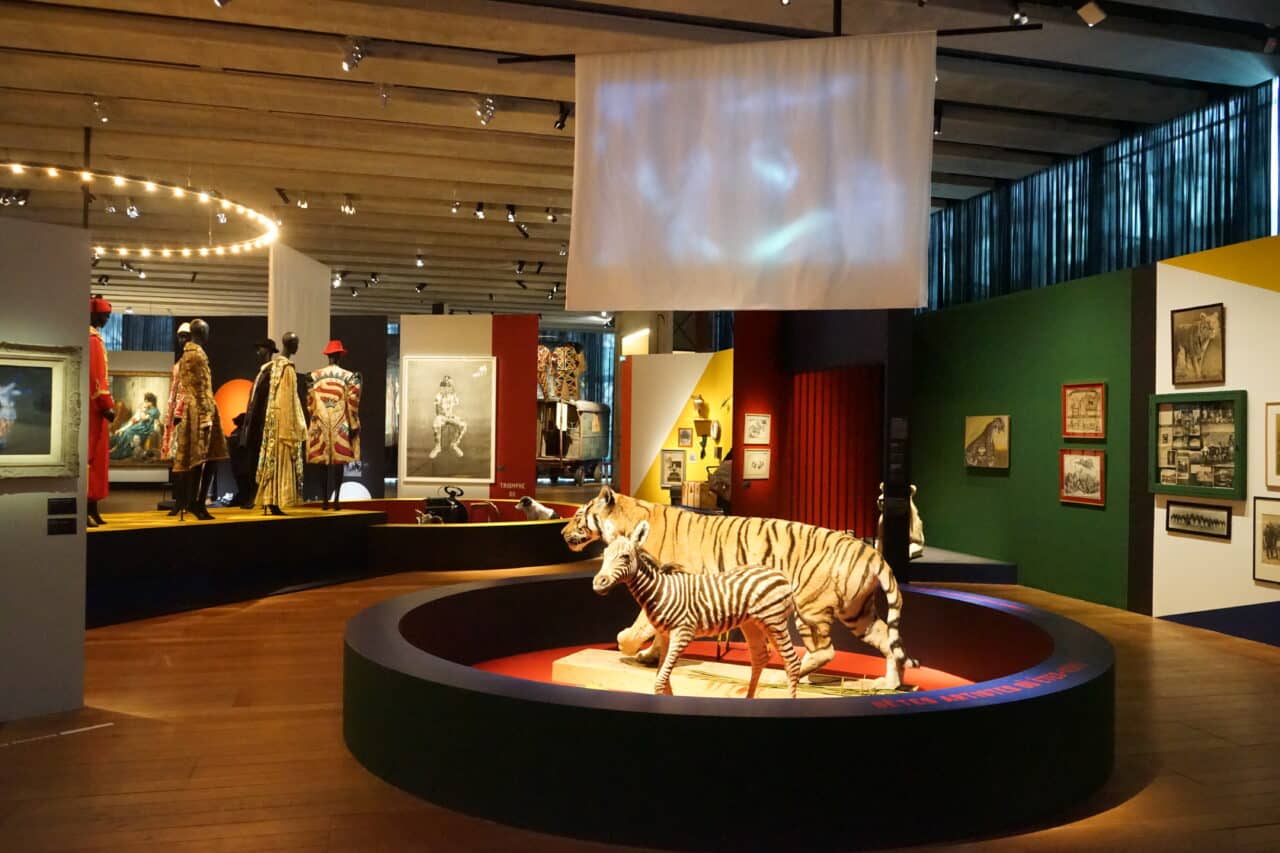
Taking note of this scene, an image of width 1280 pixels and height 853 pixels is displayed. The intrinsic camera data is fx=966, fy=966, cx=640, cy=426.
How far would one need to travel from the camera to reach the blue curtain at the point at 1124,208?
320 inches

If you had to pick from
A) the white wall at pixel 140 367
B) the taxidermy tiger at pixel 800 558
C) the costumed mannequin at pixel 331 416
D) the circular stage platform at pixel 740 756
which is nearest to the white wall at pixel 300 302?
the costumed mannequin at pixel 331 416

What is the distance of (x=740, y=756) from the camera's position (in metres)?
3.08

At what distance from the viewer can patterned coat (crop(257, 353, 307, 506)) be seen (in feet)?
29.0

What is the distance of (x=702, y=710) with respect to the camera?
3146mm

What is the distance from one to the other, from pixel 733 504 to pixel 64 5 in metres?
7.68

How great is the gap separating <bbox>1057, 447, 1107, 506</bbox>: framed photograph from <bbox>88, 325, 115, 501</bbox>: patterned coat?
26.5 feet

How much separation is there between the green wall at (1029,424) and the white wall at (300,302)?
7128 mm

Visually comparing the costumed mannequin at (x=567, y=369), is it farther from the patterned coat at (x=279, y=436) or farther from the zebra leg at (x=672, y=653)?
the zebra leg at (x=672, y=653)

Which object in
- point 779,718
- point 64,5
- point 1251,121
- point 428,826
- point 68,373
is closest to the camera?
point 779,718

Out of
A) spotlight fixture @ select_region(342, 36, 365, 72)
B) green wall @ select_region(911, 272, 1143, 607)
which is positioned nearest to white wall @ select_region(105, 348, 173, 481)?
spotlight fixture @ select_region(342, 36, 365, 72)

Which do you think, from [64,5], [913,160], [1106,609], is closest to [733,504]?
[1106,609]

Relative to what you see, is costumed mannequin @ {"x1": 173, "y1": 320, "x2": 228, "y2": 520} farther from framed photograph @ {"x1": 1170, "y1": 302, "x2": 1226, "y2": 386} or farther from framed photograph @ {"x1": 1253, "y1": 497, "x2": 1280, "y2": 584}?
framed photograph @ {"x1": 1253, "y1": 497, "x2": 1280, "y2": 584}

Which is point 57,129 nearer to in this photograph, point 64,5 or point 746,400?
point 64,5

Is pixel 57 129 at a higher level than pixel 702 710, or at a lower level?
higher
